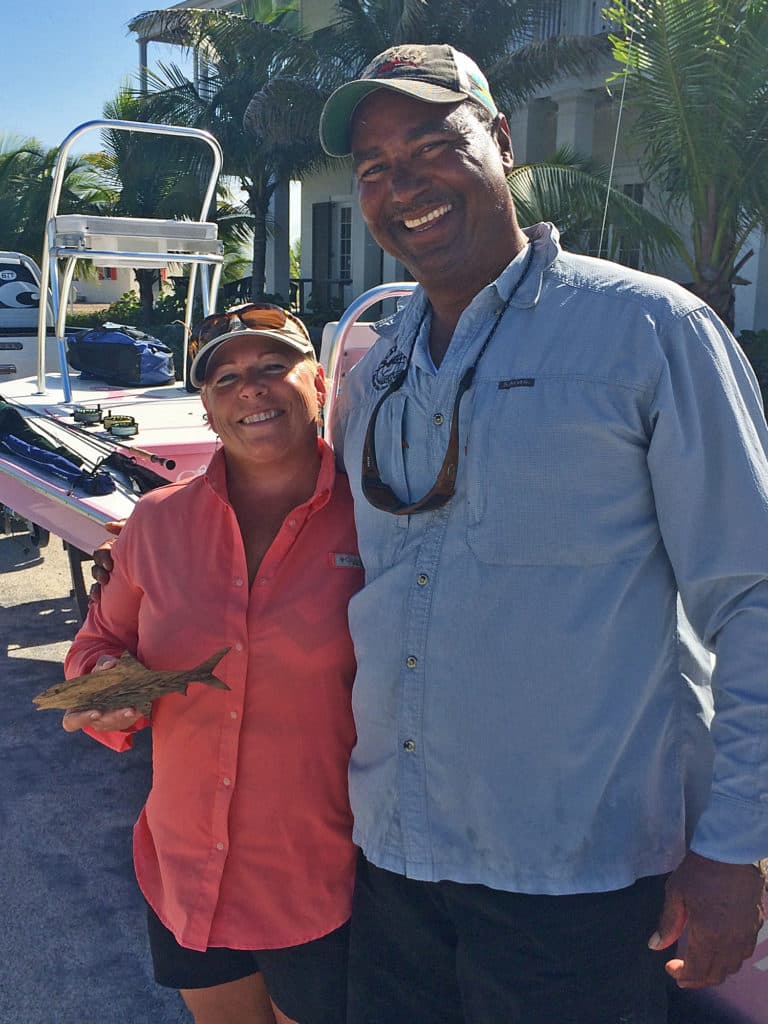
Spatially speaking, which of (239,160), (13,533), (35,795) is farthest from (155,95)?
(35,795)

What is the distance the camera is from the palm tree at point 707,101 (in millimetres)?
8297

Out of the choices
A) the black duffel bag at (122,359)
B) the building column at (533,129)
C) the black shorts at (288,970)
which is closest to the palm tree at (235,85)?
the building column at (533,129)

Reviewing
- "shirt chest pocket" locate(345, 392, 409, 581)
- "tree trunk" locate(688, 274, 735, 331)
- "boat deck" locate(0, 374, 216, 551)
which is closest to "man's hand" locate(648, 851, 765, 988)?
"shirt chest pocket" locate(345, 392, 409, 581)

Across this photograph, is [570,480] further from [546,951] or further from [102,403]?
[102,403]

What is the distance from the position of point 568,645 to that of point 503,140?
0.94 metres

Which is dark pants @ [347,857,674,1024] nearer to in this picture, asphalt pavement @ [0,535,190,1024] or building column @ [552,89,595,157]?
asphalt pavement @ [0,535,190,1024]

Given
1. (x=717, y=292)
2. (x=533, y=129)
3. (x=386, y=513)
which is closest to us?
(x=386, y=513)

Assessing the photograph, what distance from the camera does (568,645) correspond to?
1.52 metres

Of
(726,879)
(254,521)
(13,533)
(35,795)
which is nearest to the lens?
(726,879)

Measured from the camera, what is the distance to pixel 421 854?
5.38 feet

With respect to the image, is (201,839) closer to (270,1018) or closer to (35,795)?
(270,1018)

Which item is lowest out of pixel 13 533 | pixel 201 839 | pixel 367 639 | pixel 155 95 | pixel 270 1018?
pixel 13 533

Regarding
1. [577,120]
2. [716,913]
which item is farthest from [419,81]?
[577,120]

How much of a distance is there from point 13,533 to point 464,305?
629 centimetres
